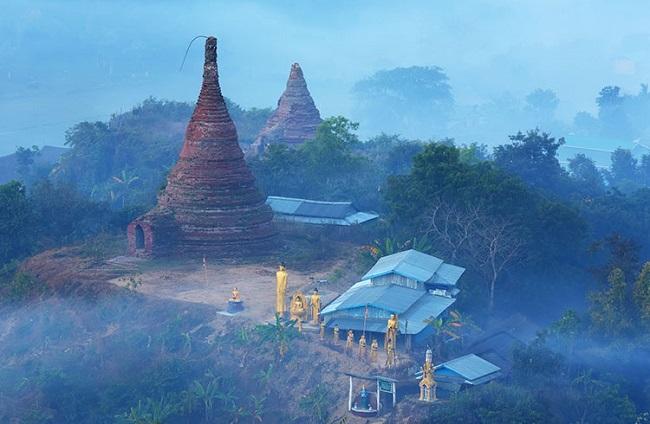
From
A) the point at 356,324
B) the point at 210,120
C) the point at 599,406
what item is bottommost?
the point at 599,406

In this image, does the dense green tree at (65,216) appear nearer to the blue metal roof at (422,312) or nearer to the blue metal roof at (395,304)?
the blue metal roof at (395,304)

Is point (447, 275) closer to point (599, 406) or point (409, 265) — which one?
point (409, 265)

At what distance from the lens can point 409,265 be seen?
37.6 meters

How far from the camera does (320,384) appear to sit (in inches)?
1299

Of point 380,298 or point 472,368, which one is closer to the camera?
point 472,368

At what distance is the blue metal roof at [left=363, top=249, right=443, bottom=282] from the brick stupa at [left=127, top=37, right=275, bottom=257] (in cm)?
510

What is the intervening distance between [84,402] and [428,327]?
29.6ft

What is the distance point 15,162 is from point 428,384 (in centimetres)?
5133

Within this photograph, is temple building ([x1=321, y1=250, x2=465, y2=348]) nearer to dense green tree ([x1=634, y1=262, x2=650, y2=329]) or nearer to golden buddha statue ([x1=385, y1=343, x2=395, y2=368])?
golden buddha statue ([x1=385, y1=343, x2=395, y2=368])

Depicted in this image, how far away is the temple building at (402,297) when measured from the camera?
34531 millimetres

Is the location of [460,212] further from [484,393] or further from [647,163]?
[647,163]

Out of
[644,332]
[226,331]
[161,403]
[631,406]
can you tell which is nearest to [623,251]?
[644,332]

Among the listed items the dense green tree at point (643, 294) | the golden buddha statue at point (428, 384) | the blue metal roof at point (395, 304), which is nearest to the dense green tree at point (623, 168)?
the dense green tree at point (643, 294)

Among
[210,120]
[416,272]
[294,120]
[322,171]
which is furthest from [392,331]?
[294,120]
